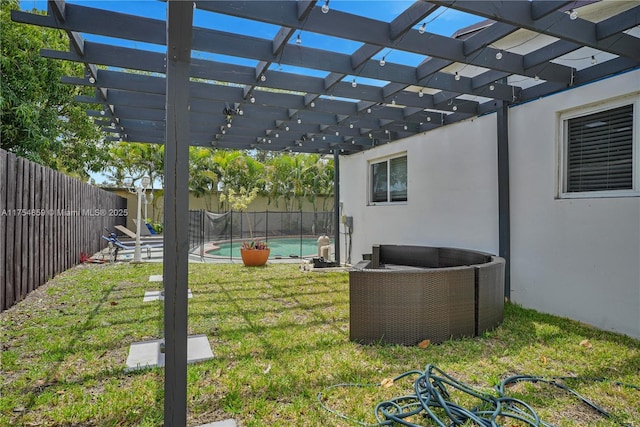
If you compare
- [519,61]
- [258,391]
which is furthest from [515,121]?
[258,391]

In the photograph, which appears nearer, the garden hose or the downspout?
the garden hose

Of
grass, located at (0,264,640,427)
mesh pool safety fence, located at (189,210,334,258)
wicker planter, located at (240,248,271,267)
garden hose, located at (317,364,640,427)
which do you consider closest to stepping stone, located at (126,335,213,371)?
grass, located at (0,264,640,427)

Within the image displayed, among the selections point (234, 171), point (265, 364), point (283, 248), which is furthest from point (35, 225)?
point (234, 171)

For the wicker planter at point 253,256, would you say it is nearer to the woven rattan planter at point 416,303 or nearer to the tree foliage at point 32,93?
the tree foliage at point 32,93

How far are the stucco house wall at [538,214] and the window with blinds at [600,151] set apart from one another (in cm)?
17

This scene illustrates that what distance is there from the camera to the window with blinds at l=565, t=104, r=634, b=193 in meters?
4.11

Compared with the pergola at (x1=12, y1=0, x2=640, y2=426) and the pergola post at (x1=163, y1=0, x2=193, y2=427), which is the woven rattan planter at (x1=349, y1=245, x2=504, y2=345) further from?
the pergola post at (x1=163, y1=0, x2=193, y2=427)

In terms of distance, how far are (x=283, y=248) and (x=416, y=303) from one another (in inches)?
505

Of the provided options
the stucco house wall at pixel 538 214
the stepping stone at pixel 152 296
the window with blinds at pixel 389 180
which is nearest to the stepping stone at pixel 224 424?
the stepping stone at pixel 152 296

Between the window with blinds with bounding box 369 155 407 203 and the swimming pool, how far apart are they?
15.7ft

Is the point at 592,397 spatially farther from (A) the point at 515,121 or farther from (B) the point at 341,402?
(A) the point at 515,121

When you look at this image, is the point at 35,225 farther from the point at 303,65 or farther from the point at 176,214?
the point at 176,214

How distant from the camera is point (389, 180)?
8273mm

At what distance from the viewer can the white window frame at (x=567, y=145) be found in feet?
13.0
